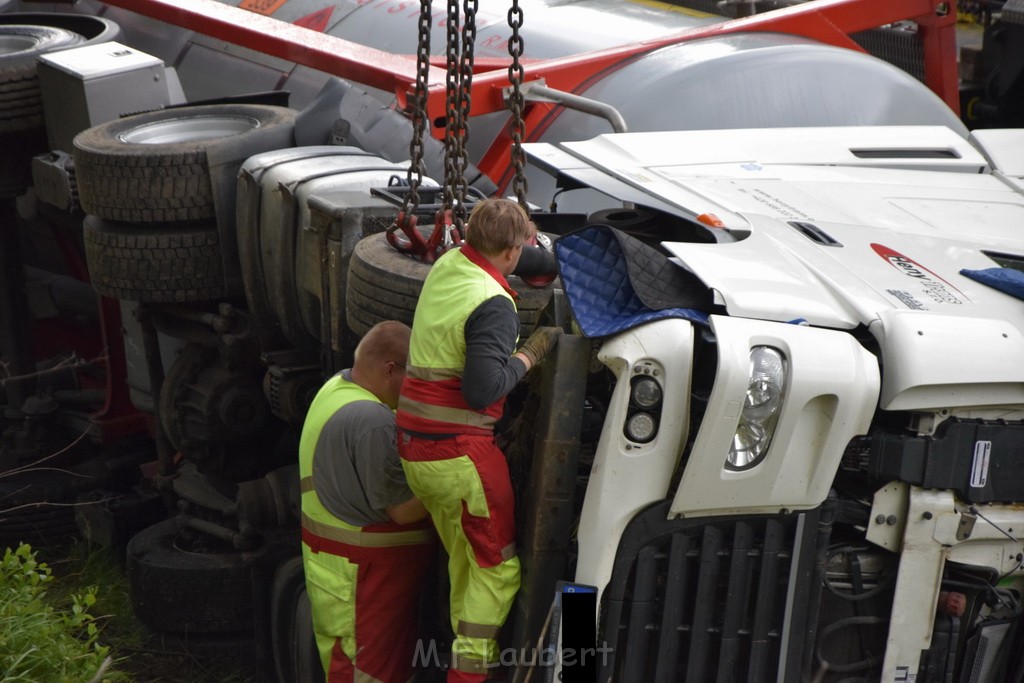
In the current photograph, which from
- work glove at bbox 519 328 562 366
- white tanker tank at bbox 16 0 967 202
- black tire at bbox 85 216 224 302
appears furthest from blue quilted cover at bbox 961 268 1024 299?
black tire at bbox 85 216 224 302

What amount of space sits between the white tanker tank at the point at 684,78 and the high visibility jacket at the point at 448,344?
197 cm

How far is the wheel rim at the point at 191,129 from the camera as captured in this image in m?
5.77

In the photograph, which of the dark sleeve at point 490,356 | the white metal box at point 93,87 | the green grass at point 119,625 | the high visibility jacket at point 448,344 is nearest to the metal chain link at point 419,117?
the high visibility jacket at point 448,344

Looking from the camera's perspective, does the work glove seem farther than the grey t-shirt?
No

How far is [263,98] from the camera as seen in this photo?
6.23m

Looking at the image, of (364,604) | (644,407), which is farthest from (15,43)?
(644,407)

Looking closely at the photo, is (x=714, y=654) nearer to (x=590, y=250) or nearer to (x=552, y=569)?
(x=552, y=569)

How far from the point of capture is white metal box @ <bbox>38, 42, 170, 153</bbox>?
6184mm

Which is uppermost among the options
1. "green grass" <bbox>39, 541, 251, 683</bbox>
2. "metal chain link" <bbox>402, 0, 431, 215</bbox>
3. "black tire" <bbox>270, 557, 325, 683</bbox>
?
"metal chain link" <bbox>402, 0, 431, 215</bbox>

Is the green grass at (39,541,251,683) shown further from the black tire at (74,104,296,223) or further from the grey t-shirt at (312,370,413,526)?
the black tire at (74,104,296,223)

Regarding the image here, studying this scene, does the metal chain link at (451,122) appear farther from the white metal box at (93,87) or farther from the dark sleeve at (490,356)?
the white metal box at (93,87)

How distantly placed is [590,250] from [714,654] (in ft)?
3.60

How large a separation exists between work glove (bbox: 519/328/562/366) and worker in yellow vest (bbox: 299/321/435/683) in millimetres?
581

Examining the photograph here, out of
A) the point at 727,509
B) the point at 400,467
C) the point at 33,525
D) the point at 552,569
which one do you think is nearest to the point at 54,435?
the point at 33,525
